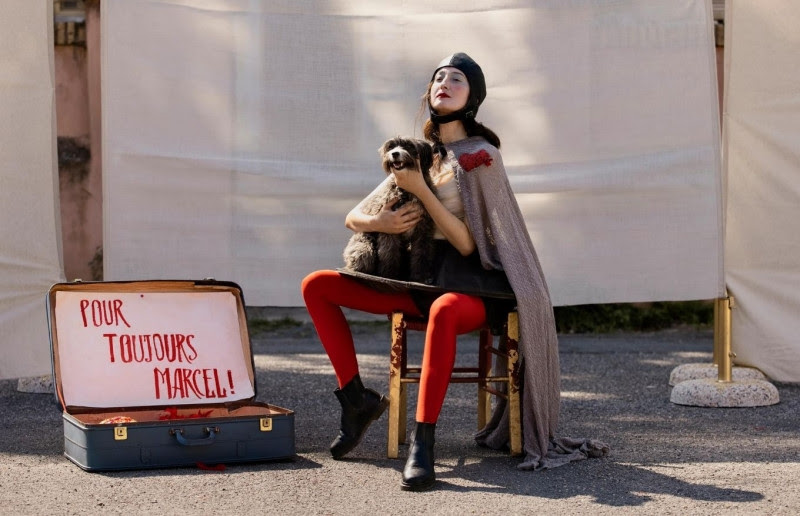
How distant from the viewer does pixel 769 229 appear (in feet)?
17.0

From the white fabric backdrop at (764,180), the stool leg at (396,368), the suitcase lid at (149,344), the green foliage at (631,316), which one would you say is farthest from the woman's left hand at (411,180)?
the green foliage at (631,316)

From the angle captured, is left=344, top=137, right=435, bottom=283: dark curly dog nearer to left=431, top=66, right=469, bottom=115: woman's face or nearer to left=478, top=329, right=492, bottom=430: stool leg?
left=431, top=66, right=469, bottom=115: woman's face

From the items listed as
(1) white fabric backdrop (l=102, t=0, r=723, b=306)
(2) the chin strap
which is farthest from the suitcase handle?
(2) the chin strap

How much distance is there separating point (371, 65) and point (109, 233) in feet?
4.12

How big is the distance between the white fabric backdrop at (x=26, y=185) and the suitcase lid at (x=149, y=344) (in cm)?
75

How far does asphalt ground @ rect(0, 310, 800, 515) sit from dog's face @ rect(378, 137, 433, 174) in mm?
970

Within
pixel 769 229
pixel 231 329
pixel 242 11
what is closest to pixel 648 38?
pixel 769 229

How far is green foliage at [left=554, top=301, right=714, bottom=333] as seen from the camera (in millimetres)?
8438

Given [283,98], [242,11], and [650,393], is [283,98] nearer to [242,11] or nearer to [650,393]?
[242,11]

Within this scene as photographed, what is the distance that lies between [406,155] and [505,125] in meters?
1.25

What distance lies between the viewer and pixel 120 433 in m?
3.75

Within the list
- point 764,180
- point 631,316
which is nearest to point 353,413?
point 764,180

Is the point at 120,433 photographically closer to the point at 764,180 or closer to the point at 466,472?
the point at 466,472

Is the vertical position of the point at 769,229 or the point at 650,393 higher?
the point at 769,229
